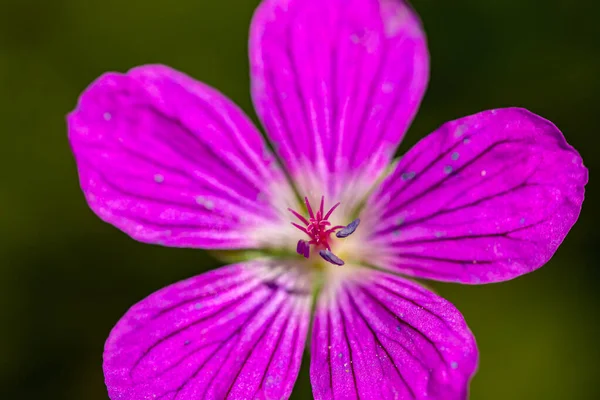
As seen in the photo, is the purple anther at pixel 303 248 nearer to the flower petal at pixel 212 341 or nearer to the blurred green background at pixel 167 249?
the flower petal at pixel 212 341

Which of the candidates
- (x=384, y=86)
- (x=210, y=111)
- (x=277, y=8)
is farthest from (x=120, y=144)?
(x=384, y=86)

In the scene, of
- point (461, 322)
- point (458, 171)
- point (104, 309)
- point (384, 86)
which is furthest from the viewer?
point (104, 309)

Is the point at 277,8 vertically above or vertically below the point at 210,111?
above

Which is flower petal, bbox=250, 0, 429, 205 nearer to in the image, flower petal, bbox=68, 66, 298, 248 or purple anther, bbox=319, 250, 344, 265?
flower petal, bbox=68, 66, 298, 248

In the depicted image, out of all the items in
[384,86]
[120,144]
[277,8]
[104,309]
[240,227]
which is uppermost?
[277,8]

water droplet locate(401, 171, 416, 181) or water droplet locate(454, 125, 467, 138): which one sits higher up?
water droplet locate(454, 125, 467, 138)

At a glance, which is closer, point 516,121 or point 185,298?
point 516,121

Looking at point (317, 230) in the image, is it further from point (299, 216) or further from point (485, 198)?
point (485, 198)

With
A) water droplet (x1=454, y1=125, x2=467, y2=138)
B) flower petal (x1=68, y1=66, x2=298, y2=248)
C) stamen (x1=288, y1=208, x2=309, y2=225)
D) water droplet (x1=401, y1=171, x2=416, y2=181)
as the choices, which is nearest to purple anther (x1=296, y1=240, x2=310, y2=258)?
stamen (x1=288, y1=208, x2=309, y2=225)

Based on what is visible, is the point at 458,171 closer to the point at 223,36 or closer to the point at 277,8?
the point at 277,8
